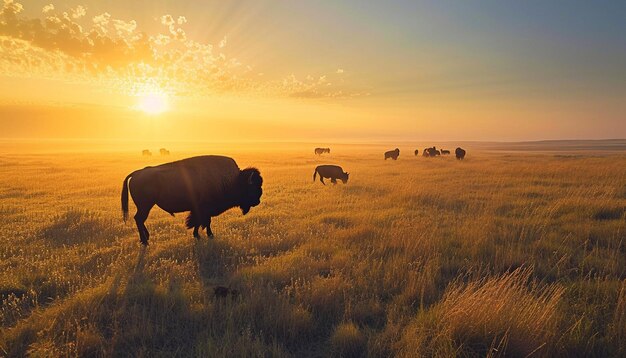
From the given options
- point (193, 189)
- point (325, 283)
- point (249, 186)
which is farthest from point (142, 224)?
point (325, 283)

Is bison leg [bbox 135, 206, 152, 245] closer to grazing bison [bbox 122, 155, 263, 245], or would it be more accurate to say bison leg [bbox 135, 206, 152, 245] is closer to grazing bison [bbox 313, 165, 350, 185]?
grazing bison [bbox 122, 155, 263, 245]

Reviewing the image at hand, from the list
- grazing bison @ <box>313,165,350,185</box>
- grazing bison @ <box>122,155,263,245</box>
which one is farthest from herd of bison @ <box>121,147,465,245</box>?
grazing bison @ <box>313,165,350,185</box>

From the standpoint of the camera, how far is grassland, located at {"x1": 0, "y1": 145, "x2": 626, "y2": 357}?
3.47m

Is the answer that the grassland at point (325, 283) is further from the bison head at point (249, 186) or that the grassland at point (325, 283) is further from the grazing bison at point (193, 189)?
the bison head at point (249, 186)

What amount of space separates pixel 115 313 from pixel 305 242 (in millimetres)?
4142

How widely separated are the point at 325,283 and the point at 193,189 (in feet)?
14.6

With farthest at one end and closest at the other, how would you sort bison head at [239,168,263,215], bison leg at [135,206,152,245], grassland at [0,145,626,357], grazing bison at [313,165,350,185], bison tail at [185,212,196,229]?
grazing bison at [313,165,350,185] → bison head at [239,168,263,215] → bison tail at [185,212,196,229] → bison leg at [135,206,152,245] → grassland at [0,145,626,357]

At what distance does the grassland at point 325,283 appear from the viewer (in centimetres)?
347

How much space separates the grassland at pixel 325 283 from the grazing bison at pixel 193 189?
684mm

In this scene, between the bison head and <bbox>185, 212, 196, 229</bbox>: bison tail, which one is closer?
<bbox>185, 212, 196, 229</bbox>: bison tail

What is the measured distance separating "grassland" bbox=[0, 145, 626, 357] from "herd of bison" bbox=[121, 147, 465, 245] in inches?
27.5

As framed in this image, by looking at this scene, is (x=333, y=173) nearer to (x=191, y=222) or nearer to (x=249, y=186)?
(x=249, y=186)

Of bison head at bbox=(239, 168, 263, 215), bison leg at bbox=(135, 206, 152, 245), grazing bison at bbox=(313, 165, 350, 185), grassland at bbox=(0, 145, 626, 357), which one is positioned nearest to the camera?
grassland at bbox=(0, 145, 626, 357)

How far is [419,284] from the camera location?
15.6ft
